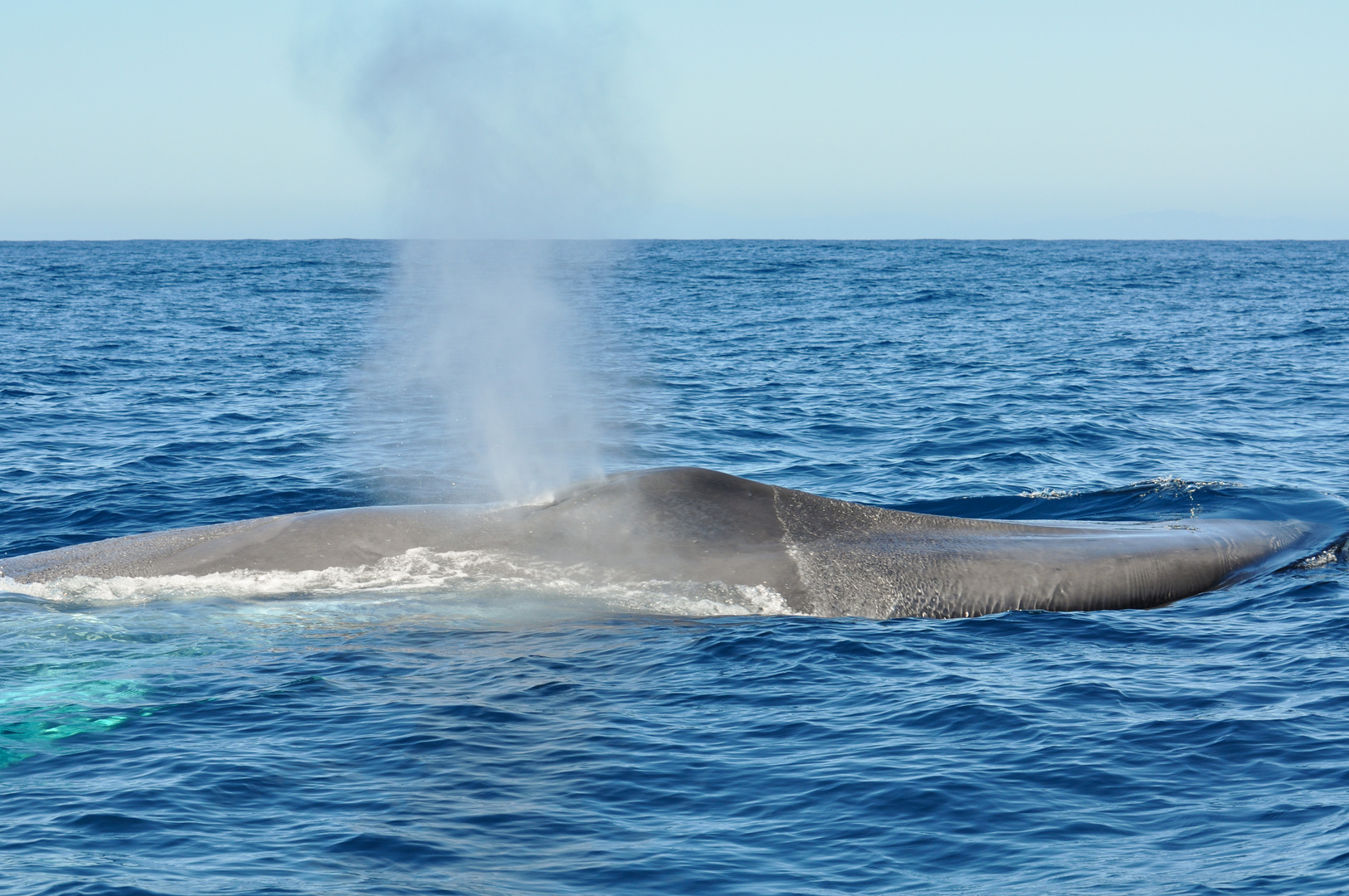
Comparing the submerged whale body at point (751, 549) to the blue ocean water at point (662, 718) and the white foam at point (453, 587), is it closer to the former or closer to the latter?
the white foam at point (453, 587)

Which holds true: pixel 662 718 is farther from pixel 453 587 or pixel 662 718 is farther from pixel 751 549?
pixel 453 587

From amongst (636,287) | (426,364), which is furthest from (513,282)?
(636,287)

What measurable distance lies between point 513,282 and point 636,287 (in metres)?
69.6

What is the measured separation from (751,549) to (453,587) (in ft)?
9.13

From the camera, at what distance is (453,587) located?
11938 millimetres

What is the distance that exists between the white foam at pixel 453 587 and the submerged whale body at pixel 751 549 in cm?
11

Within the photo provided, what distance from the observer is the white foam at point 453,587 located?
38.8 ft

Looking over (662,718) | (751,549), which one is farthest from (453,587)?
(662,718)

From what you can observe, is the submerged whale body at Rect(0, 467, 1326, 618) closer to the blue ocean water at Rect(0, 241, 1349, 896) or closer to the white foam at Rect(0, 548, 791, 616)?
the white foam at Rect(0, 548, 791, 616)

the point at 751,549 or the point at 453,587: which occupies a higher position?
the point at 751,549

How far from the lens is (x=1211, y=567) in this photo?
42.0ft

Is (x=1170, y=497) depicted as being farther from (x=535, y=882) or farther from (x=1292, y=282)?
(x=1292, y=282)

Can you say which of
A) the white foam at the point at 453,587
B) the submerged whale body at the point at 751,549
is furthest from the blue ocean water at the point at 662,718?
the submerged whale body at the point at 751,549

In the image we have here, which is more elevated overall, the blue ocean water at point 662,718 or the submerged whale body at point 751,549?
the submerged whale body at point 751,549
